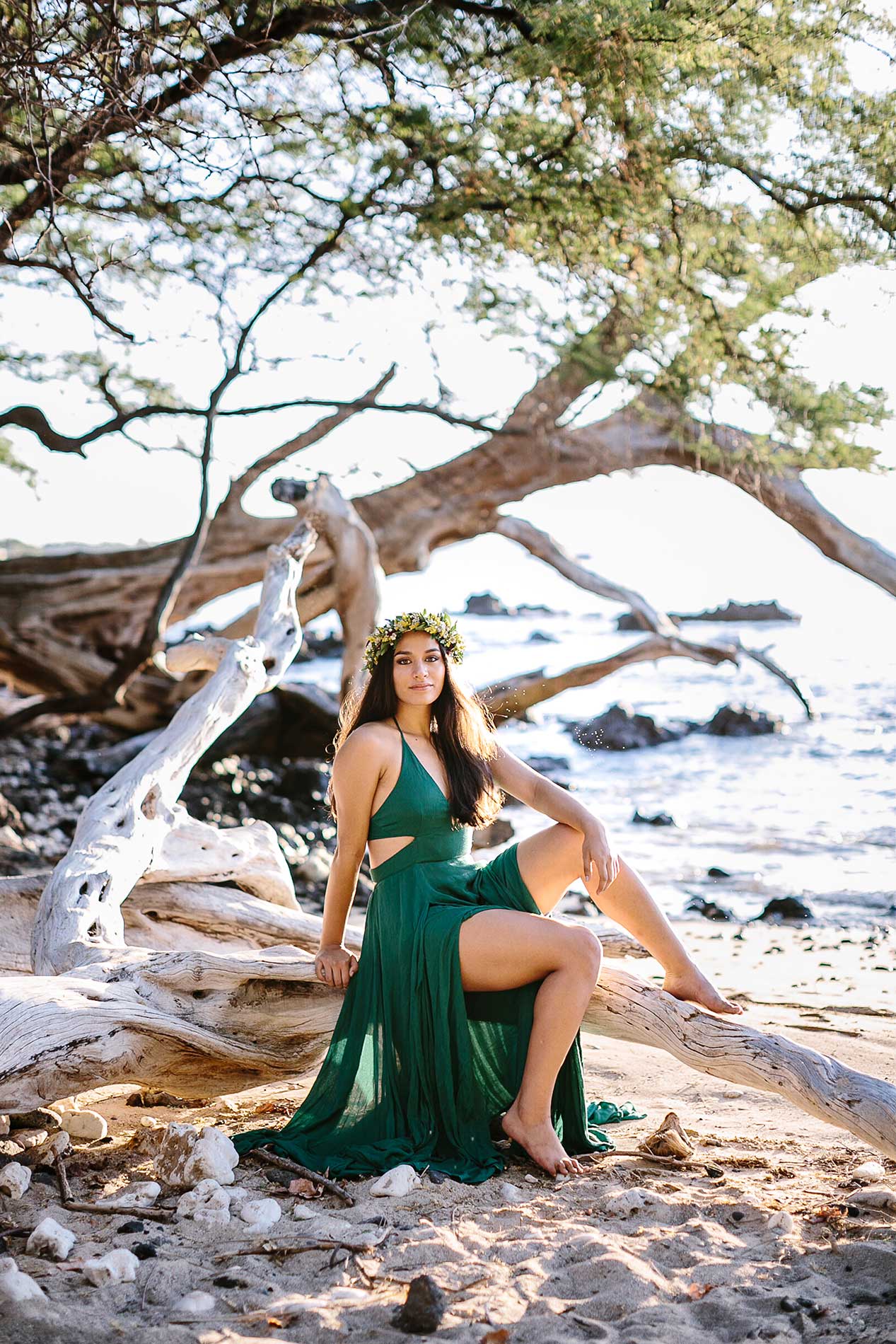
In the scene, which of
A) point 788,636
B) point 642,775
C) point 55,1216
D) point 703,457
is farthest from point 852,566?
point 788,636

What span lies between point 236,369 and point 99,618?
3.46 meters

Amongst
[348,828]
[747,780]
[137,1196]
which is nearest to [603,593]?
[747,780]

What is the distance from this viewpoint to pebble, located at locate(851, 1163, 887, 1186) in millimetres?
3332

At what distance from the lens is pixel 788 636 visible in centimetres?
3922

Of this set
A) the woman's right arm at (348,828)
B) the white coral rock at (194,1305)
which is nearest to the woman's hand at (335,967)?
the woman's right arm at (348,828)

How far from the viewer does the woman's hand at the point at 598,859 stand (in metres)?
3.65

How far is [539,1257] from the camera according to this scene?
2738 millimetres

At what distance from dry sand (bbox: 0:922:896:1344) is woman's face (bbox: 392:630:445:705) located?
1485mm

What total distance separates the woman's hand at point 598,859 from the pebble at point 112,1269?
1.67m

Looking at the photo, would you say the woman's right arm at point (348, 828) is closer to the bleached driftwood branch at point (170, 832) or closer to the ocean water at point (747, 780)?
the ocean water at point (747, 780)

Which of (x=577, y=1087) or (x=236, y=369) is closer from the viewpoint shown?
(x=577, y=1087)

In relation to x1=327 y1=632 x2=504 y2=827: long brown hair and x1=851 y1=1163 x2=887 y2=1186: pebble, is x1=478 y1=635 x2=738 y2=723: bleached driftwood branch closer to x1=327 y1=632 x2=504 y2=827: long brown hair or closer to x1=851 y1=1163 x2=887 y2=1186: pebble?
x1=327 y1=632 x2=504 y2=827: long brown hair

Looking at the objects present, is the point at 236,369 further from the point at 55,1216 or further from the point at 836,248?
the point at 55,1216

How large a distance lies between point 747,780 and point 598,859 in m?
11.4
